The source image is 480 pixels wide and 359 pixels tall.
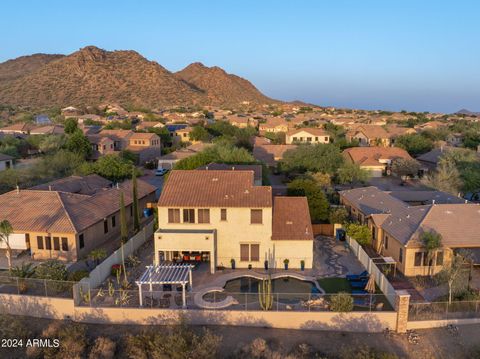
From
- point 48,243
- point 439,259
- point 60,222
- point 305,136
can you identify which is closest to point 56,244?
point 48,243

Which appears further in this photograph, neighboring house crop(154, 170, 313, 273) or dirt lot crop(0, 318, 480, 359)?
neighboring house crop(154, 170, 313, 273)

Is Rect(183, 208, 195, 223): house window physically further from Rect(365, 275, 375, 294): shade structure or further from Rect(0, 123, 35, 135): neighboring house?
Rect(0, 123, 35, 135): neighboring house

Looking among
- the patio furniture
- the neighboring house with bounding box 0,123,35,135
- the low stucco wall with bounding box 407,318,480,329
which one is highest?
the neighboring house with bounding box 0,123,35,135

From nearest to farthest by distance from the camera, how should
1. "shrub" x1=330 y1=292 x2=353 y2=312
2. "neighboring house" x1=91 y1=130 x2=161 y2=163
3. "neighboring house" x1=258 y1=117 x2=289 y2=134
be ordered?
"shrub" x1=330 y1=292 x2=353 y2=312
"neighboring house" x1=91 y1=130 x2=161 y2=163
"neighboring house" x1=258 y1=117 x2=289 y2=134

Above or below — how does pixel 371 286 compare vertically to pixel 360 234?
below

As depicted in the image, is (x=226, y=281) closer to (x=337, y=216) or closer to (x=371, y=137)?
(x=337, y=216)

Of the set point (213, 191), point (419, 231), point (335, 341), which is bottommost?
point (335, 341)

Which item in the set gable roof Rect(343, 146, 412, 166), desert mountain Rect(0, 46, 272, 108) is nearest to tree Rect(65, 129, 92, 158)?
gable roof Rect(343, 146, 412, 166)
